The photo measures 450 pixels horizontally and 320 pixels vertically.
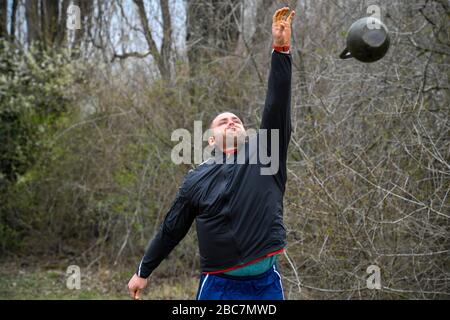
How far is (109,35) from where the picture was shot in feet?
37.5

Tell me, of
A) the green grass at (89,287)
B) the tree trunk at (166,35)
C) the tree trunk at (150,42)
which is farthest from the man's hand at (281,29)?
the tree trunk at (166,35)

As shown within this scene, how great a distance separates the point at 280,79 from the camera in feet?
11.5

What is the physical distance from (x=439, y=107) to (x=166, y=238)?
10.9 feet


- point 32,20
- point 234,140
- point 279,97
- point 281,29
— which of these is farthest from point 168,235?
point 32,20

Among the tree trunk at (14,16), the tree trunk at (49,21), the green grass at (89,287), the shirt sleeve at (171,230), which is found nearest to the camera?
the shirt sleeve at (171,230)

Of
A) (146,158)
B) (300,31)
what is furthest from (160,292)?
(300,31)

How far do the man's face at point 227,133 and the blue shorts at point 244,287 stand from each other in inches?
31.0

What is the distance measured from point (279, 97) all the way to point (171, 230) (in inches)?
41.4

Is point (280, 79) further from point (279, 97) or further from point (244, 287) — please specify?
point (244, 287)

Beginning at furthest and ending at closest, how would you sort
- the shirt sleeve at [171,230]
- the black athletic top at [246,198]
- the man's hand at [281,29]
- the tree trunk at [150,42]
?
the tree trunk at [150,42], the shirt sleeve at [171,230], the black athletic top at [246,198], the man's hand at [281,29]

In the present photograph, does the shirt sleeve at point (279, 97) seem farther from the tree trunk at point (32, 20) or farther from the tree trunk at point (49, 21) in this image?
the tree trunk at point (32, 20)

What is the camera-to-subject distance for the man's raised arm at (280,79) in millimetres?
3457

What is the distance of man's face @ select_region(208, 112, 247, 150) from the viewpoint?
3.88 meters

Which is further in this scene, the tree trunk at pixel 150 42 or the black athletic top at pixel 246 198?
the tree trunk at pixel 150 42
